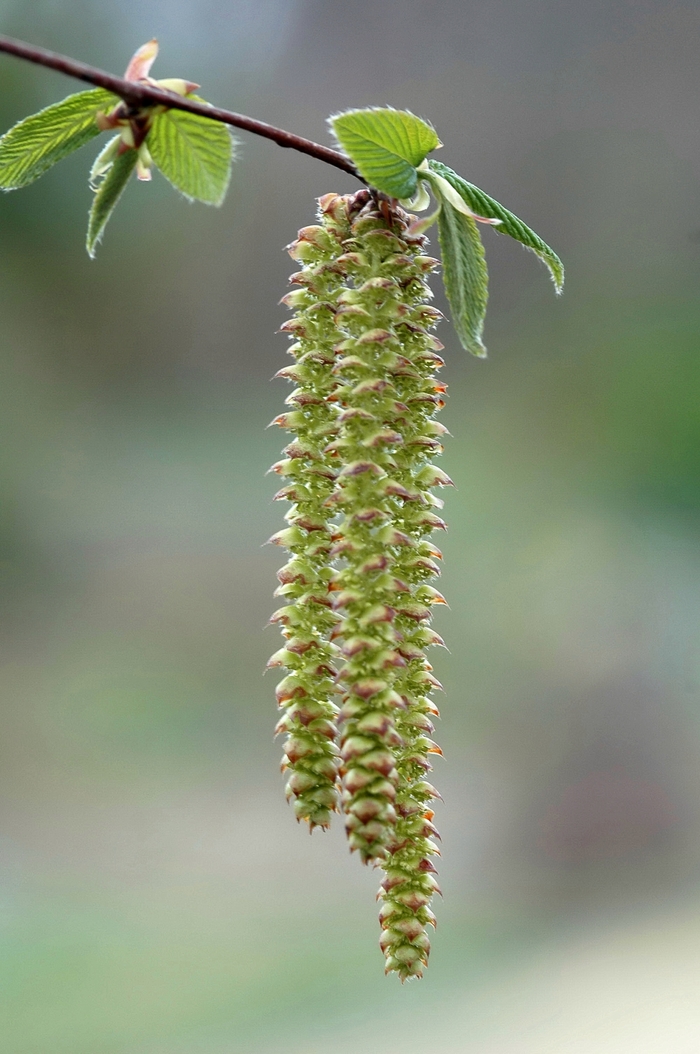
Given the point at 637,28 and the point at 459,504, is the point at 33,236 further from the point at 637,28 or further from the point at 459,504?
the point at 637,28

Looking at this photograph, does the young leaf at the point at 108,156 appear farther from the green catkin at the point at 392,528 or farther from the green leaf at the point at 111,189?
the green catkin at the point at 392,528

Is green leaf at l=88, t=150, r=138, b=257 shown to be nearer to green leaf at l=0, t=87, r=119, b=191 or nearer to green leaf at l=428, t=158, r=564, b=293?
green leaf at l=0, t=87, r=119, b=191

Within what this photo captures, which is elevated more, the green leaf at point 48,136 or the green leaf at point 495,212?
the green leaf at point 48,136

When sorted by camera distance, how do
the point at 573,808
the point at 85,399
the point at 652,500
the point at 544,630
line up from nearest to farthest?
1. the point at 573,808
2. the point at 544,630
3. the point at 652,500
4. the point at 85,399

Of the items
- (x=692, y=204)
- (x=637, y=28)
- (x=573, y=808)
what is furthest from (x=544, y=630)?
(x=637, y=28)

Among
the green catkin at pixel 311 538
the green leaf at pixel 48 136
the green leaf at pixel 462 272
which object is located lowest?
the green catkin at pixel 311 538

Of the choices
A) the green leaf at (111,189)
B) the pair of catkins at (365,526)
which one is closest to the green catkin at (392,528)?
the pair of catkins at (365,526)

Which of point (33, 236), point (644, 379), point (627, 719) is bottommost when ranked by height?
point (627, 719)

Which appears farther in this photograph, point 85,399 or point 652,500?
point 85,399
